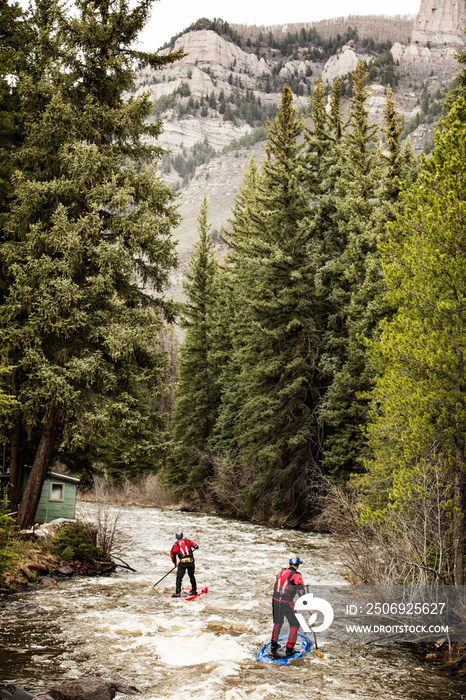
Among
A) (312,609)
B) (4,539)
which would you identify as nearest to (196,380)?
(4,539)

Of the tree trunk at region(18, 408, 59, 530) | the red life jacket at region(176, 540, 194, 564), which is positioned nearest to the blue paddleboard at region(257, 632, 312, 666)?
the red life jacket at region(176, 540, 194, 564)

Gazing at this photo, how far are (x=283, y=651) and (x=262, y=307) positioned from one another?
1758cm

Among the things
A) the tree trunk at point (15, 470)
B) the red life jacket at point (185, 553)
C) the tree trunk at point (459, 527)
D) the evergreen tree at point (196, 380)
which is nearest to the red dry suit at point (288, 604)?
the tree trunk at point (459, 527)

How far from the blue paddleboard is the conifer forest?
6.25 ft

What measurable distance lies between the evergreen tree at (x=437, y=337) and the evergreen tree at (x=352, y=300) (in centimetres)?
1011

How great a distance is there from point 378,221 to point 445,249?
39.4 feet

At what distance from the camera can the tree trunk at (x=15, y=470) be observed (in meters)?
17.6

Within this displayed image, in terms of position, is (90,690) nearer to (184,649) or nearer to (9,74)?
(184,649)

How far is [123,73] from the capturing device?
18031 mm

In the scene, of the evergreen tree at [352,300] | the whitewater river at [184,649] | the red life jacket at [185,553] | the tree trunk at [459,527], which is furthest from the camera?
the evergreen tree at [352,300]

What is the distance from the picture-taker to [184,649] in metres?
10.1

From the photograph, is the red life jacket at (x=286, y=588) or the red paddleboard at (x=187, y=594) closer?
the red life jacket at (x=286, y=588)

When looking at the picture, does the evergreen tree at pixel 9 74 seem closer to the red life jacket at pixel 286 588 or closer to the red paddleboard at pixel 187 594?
the red paddleboard at pixel 187 594

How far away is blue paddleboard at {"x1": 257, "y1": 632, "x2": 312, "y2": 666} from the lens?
9734 mm
